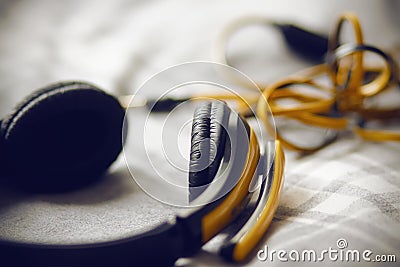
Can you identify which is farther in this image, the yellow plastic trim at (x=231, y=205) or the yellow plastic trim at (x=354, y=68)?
the yellow plastic trim at (x=354, y=68)

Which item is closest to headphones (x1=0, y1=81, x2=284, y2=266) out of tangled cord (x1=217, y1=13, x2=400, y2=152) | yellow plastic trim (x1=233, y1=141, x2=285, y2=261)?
yellow plastic trim (x1=233, y1=141, x2=285, y2=261)

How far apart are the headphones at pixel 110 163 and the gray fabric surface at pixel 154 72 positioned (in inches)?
0.7

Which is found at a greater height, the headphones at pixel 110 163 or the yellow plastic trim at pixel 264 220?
the headphones at pixel 110 163

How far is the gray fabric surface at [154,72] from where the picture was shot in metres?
0.40

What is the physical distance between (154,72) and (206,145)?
0.41m

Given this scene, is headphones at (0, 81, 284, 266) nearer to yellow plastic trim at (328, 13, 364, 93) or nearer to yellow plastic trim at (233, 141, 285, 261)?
yellow plastic trim at (233, 141, 285, 261)

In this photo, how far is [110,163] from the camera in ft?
1.70

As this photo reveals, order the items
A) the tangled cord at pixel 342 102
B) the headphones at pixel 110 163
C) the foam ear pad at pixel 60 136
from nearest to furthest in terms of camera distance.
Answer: the headphones at pixel 110 163, the foam ear pad at pixel 60 136, the tangled cord at pixel 342 102

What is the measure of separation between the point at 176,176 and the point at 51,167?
4.9 inches

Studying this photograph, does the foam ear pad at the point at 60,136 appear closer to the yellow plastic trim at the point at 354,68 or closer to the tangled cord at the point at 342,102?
the tangled cord at the point at 342,102

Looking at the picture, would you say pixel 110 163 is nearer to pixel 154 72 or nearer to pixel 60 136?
pixel 60 136

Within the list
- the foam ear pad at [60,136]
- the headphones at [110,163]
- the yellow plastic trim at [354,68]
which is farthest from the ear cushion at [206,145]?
the yellow plastic trim at [354,68]

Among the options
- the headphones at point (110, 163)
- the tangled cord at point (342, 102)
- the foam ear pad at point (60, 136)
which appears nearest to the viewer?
the headphones at point (110, 163)

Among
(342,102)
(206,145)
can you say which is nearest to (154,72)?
(342,102)
